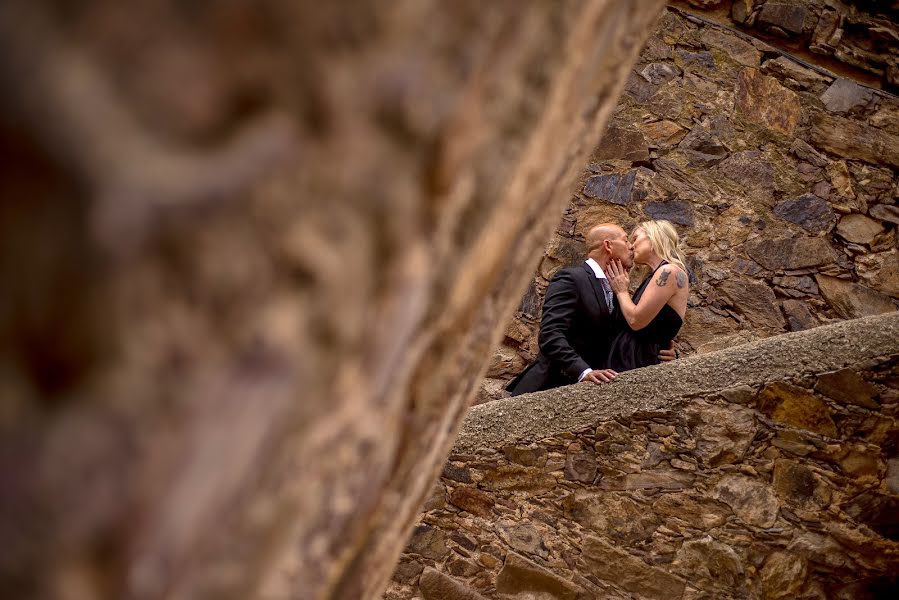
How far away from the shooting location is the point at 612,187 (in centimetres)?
516

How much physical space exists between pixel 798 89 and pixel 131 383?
5.42 metres

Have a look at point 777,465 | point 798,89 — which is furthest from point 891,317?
point 798,89

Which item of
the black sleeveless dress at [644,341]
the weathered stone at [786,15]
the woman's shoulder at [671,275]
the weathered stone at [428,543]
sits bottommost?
the weathered stone at [428,543]

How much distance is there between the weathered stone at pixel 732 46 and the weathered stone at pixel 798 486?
3.37 metres

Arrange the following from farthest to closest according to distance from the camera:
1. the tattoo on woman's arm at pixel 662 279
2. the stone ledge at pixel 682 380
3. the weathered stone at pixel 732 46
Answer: the weathered stone at pixel 732 46
the tattoo on woman's arm at pixel 662 279
the stone ledge at pixel 682 380

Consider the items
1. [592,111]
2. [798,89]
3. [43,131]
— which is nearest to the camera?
[43,131]

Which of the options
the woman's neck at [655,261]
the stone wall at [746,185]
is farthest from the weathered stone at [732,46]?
the woman's neck at [655,261]

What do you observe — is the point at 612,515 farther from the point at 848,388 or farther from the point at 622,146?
the point at 622,146

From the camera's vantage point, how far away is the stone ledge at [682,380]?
249cm

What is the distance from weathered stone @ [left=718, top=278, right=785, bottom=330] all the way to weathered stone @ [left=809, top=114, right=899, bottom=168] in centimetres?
94

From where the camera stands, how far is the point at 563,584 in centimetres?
273

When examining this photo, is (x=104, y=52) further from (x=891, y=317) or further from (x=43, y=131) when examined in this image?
(x=891, y=317)

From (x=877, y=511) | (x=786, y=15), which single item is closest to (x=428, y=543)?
(x=877, y=511)

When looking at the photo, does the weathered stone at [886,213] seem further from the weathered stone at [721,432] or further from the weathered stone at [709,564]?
the weathered stone at [709,564]
